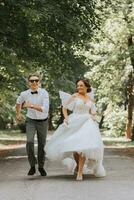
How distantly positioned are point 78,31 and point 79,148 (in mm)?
11491

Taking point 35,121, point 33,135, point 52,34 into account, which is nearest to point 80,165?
point 33,135

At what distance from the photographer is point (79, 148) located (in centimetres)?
1257

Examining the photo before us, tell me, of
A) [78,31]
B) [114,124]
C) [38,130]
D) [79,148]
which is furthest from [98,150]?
[114,124]

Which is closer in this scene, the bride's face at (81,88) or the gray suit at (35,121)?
the bride's face at (81,88)

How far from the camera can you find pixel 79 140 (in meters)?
12.7

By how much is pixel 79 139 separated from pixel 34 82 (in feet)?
5.49

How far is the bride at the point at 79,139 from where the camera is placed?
12.7m

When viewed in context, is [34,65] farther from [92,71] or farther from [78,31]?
[92,71]

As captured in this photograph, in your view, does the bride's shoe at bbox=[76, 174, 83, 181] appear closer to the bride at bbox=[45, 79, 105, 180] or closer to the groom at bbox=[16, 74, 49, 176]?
the bride at bbox=[45, 79, 105, 180]

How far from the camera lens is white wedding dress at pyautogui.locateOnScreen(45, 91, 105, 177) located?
12688 mm

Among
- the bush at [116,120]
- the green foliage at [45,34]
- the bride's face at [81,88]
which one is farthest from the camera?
the bush at [116,120]

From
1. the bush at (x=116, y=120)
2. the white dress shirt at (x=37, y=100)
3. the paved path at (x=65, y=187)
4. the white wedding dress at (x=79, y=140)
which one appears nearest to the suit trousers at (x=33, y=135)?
the white dress shirt at (x=37, y=100)

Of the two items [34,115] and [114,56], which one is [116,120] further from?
[34,115]

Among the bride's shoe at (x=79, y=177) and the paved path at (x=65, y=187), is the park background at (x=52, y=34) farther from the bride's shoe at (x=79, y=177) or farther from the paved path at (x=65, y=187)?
the bride's shoe at (x=79, y=177)
